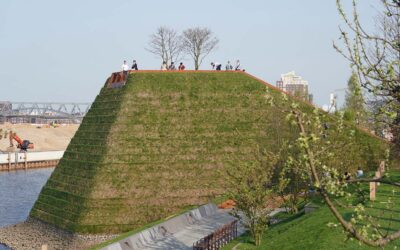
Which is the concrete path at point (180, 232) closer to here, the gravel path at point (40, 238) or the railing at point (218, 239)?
the railing at point (218, 239)

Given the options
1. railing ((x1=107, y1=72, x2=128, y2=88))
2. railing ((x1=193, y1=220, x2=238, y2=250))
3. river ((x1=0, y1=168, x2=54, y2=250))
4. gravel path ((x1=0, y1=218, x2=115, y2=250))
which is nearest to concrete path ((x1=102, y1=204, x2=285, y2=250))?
railing ((x1=193, y1=220, x2=238, y2=250))

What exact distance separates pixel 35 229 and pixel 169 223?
14.2 m

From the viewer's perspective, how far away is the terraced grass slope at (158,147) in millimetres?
36031

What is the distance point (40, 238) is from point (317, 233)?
79.2 ft

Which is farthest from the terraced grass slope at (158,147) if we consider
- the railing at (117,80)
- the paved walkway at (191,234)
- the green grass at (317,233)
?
the green grass at (317,233)

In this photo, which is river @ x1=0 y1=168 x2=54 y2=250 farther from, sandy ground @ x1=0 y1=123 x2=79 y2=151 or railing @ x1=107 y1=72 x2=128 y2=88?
sandy ground @ x1=0 y1=123 x2=79 y2=151

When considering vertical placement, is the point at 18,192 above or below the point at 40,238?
above

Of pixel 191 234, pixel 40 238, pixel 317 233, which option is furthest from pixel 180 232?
pixel 40 238

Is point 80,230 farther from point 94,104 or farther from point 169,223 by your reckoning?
point 94,104

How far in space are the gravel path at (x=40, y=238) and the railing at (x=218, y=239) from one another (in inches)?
467

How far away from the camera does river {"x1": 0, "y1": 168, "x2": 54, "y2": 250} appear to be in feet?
140

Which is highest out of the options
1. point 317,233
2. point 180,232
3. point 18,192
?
point 317,233

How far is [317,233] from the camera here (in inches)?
756

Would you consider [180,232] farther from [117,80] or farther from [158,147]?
[117,80]
